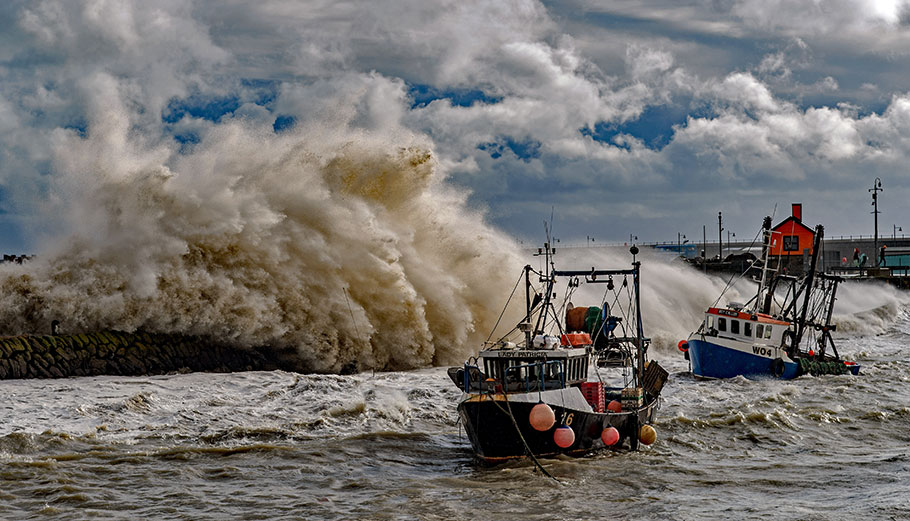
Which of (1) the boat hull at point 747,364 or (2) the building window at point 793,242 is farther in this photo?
(2) the building window at point 793,242

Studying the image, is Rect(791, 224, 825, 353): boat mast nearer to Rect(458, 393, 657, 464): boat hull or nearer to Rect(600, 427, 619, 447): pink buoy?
Rect(600, 427, 619, 447): pink buoy

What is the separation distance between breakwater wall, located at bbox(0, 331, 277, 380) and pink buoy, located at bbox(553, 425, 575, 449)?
12752 mm

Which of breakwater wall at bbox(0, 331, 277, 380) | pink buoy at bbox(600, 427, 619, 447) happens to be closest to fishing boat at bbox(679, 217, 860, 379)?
pink buoy at bbox(600, 427, 619, 447)

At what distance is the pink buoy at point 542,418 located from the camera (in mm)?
16562

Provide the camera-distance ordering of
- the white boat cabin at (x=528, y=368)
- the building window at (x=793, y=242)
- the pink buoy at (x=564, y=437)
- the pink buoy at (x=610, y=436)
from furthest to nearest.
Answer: the building window at (x=793, y=242)
the pink buoy at (x=610, y=436)
the white boat cabin at (x=528, y=368)
the pink buoy at (x=564, y=437)

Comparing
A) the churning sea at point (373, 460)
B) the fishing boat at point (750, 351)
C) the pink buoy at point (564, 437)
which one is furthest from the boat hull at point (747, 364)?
the pink buoy at point (564, 437)

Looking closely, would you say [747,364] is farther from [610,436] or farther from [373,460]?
[373,460]

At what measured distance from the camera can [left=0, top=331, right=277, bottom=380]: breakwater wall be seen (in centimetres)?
2361

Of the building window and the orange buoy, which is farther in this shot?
the building window

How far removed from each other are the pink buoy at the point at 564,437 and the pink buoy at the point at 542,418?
1.47ft

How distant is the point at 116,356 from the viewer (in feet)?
81.9

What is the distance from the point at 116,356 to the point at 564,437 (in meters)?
13.8

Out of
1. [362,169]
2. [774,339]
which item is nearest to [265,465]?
[362,169]

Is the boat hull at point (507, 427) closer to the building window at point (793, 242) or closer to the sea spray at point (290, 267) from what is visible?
the sea spray at point (290, 267)
